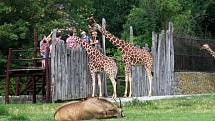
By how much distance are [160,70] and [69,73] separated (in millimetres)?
4154

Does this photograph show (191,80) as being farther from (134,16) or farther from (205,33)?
(205,33)

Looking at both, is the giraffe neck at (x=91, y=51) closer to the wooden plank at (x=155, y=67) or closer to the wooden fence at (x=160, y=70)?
the wooden fence at (x=160, y=70)

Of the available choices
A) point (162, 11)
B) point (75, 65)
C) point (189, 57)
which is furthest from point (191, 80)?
point (162, 11)

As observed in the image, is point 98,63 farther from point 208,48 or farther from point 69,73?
point 208,48

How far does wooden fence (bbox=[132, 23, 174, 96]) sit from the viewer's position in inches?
798

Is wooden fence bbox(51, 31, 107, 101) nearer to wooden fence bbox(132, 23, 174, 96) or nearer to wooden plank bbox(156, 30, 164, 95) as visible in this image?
wooden fence bbox(132, 23, 174, 96)

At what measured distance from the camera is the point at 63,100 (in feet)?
57.7

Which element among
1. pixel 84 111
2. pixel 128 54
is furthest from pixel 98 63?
pixel 84 111

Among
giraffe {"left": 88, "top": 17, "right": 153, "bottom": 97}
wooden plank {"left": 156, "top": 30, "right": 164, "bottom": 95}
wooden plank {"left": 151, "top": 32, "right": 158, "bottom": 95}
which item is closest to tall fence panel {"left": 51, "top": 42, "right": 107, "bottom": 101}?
giraffe {"left": 88, "top": 17, "right": 153, "bottom": 97}

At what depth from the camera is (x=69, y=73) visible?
1789cm

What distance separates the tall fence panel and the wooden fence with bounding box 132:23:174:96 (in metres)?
2.11

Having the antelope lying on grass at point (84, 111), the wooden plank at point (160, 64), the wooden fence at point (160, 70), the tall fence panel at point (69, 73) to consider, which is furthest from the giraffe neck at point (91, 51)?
the antelope lying on grass at point (84, 111)

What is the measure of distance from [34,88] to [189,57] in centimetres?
642

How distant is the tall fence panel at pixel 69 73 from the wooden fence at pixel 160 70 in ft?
6.91
